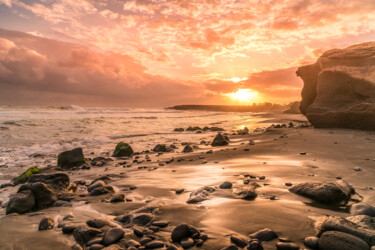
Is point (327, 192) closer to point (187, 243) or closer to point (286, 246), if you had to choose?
point (286, 246)

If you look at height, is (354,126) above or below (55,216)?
above

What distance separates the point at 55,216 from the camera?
3373 mm

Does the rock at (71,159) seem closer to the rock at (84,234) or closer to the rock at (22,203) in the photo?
the rock at (22,203)

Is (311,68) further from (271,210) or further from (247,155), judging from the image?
(271,210)

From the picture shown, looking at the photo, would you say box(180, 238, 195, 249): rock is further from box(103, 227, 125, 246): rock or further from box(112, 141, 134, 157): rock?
box(112, 141, 134, 157): rock

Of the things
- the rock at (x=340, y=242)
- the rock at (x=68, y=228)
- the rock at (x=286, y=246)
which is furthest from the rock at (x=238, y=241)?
the rock at (x=68, y=228)

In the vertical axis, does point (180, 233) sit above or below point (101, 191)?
above

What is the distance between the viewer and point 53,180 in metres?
4.59

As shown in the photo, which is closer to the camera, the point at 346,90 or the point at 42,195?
the point at 42,195

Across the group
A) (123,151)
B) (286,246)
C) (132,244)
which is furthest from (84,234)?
(123,151)

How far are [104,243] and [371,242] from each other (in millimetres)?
2611

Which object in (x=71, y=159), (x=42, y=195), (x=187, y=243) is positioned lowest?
(x=71, y=159)

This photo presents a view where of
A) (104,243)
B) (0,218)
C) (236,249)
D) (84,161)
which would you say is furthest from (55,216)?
(84,161)

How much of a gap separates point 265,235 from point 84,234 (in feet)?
6.68
